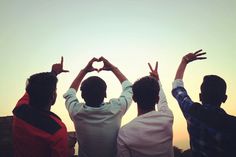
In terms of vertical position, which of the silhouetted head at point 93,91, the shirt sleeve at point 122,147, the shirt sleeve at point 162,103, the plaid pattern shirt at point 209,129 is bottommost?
the shirt sleeve at point 122,147

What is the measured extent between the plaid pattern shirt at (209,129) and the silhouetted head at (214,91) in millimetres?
110

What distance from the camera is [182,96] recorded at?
4516mm

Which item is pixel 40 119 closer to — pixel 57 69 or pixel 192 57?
pixel 57 69

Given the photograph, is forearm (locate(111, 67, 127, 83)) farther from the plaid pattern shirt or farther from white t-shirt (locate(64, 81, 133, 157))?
the plaid pattern shirt

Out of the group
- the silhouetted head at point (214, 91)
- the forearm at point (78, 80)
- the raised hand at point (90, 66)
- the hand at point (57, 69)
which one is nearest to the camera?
the silhouetted head at point (214, 91)

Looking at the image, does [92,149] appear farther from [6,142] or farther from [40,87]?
[6,142]

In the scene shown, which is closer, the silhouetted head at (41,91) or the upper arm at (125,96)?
the silhouetted head at (41,91)

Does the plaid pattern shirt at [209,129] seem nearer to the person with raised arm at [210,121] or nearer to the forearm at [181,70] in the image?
the person with raised arm at [210,121]

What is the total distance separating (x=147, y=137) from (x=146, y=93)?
65cm

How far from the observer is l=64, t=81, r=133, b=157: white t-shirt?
A: 4219 millimetres

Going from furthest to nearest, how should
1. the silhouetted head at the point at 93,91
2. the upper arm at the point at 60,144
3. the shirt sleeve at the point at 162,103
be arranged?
the shirt sleeve at the point at 162,103
the silhouetted head at the point at 93,91
the upper arm at the point at 60,144

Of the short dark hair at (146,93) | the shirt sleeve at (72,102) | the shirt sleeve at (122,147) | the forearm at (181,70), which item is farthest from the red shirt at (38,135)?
the forearm at (181,70)

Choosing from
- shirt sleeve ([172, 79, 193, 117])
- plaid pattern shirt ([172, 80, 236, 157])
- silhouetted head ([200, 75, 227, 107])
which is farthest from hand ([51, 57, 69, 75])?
silhouetted head ([200, 75, 227, 107])

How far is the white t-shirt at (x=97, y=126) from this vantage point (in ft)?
13.8
